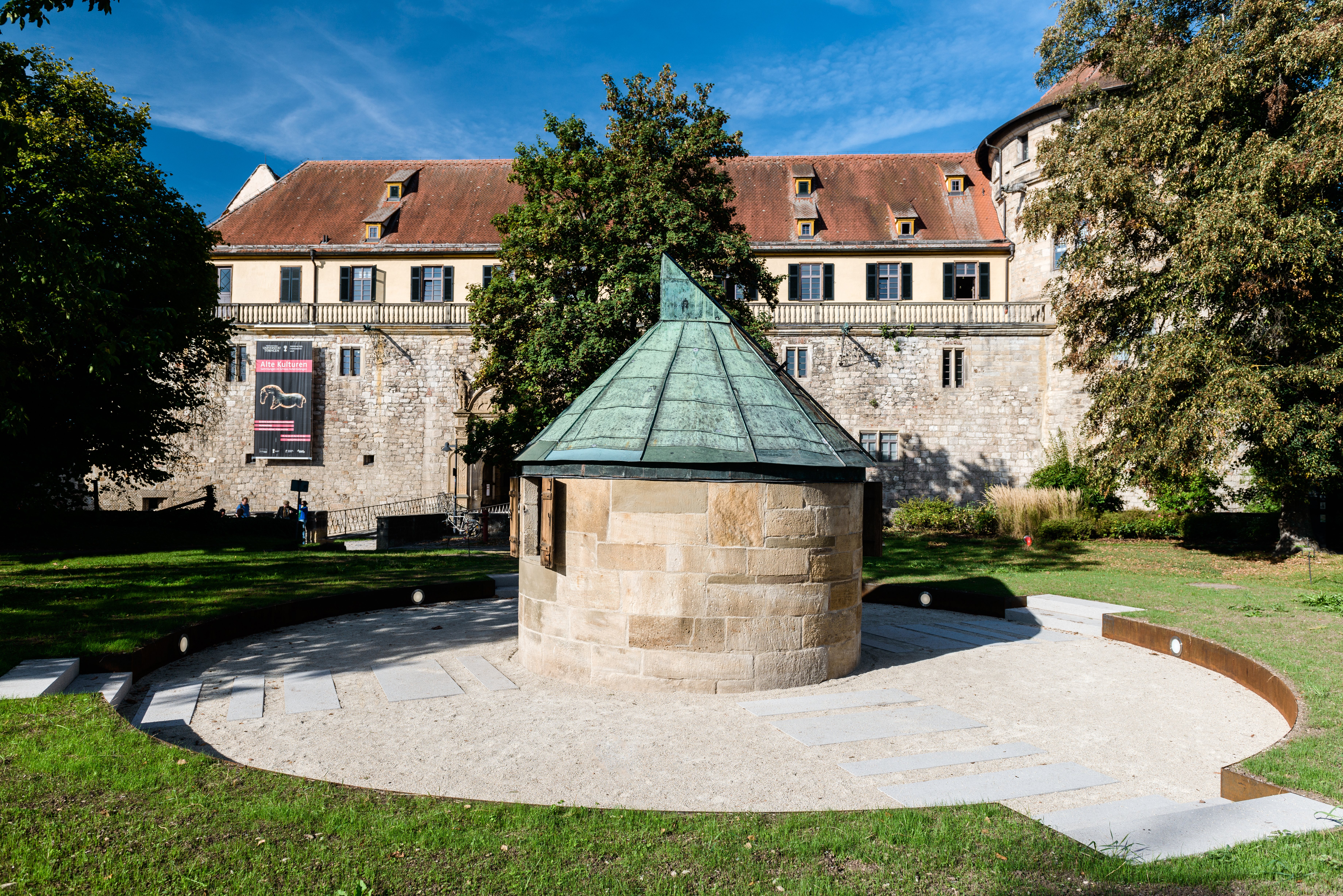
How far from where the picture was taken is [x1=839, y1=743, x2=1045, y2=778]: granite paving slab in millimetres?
5980

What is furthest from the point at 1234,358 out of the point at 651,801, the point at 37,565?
the point at 37,565

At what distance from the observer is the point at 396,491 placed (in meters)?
34.9

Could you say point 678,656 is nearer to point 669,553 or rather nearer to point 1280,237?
point 669,553

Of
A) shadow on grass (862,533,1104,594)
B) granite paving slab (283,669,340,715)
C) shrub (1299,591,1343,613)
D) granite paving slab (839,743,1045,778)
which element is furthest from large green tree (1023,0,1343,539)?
granite paving slab (283,669,340,715)

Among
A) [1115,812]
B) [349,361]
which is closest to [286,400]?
[349,361]

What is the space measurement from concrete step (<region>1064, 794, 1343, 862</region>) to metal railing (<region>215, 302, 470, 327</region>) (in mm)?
32810

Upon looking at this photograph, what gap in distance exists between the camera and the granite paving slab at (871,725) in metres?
6.69

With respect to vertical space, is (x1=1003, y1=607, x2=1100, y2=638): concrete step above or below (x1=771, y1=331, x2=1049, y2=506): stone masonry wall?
below

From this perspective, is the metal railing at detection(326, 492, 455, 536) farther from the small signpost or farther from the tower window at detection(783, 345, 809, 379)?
the tower window at detection(783, 345, 809, 379)

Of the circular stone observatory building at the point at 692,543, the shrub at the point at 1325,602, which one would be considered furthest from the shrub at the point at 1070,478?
the circular stone observatory building at the point at 692,543

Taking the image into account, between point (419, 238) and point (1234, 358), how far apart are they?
30603 millimetres

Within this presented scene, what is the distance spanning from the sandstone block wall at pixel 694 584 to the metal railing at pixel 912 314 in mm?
26594

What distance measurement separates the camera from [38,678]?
7.01 meters

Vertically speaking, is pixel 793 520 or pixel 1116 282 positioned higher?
pixel 1116 282
